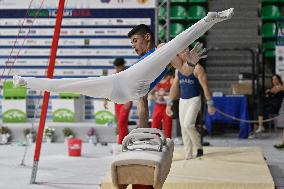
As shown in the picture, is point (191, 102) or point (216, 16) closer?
point (216, 16)

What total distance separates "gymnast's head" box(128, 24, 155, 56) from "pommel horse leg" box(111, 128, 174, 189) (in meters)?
0.64

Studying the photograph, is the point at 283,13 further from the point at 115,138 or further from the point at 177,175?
the point at 177,175

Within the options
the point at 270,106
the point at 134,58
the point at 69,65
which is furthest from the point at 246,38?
the point at 69,65

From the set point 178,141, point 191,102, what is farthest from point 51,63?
point 178,141

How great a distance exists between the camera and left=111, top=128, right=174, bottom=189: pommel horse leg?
160 inches

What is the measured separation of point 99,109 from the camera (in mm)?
12109

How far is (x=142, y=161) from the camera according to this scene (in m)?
4.07

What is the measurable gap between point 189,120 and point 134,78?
4.11 metres

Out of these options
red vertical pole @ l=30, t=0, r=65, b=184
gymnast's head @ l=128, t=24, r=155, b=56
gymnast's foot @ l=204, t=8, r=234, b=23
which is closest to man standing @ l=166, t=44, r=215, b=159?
red vertical pole @ l=30, t=0, r=65, b=184

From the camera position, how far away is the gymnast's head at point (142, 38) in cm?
458

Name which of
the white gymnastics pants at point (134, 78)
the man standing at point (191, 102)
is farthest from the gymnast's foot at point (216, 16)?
the man standing at point (191, 102)

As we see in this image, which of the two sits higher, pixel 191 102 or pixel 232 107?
pixel 191 102

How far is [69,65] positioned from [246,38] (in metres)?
4.54

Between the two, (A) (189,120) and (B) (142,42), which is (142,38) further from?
(A) (189,120)
